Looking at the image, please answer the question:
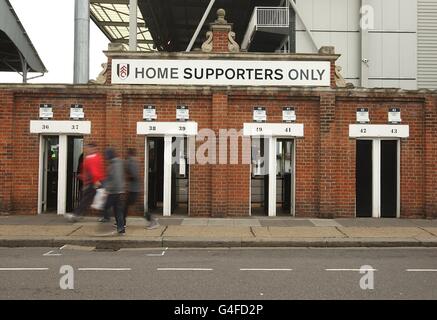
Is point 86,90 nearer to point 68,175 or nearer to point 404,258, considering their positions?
point 68,175

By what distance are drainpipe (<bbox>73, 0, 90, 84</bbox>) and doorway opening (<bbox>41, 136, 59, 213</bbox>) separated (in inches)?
97.0

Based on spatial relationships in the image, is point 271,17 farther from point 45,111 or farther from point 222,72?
point 45,111

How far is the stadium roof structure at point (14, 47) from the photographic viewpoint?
30.6 metres

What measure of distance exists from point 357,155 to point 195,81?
4.94m

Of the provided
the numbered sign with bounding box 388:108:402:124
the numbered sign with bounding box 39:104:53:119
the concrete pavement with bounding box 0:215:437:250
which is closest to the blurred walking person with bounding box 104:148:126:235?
the concrete pavement with bounding box 0:215:437:250

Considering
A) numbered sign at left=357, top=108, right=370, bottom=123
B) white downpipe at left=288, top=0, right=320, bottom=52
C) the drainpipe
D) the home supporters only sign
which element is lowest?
numbered sign at left=357, top=108, right=370, bottom=123

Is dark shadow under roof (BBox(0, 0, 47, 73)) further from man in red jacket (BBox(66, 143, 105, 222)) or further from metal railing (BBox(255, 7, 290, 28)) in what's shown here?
man in red jacket (BBox(66, 143, 105, 222))

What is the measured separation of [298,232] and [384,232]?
196cm

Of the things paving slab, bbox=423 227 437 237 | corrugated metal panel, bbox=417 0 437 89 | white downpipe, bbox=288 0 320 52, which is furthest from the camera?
corrugated metal panel, bbox=417 0 437 89

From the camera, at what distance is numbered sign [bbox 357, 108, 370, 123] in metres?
14.4

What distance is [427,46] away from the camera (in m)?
22.5

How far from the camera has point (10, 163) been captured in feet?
46.8

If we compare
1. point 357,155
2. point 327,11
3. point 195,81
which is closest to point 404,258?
point 357,155

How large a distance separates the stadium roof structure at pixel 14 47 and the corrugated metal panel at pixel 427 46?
21943mm
